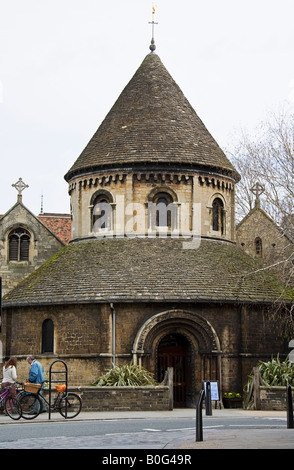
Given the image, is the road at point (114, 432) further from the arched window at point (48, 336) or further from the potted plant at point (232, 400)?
the arched window at point (48, 336)

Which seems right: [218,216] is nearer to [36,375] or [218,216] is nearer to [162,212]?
[162,212]

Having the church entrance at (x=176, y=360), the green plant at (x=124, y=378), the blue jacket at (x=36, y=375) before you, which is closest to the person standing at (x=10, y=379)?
the blue jacket at (x=36, y=375)

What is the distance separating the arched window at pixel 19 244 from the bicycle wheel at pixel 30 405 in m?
17.9

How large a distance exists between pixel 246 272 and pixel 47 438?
20014 millimetres

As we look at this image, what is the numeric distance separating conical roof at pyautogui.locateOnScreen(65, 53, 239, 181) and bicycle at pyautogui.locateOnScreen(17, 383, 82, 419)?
14.2 meters

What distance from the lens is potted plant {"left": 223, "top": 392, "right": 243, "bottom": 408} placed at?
1248 inches

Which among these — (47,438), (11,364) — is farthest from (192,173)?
(47,438)

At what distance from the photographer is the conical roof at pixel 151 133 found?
36188 millimetres

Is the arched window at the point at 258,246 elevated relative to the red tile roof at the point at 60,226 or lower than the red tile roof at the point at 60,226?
lower

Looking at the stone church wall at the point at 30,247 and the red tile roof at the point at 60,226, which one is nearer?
the stone church wall at the point at 30,247

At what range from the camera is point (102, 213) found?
121 ft

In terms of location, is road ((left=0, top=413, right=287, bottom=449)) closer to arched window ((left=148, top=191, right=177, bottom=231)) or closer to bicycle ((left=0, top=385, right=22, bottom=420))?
bicycle ((left=0, top=385, right=22, bottom=420))
